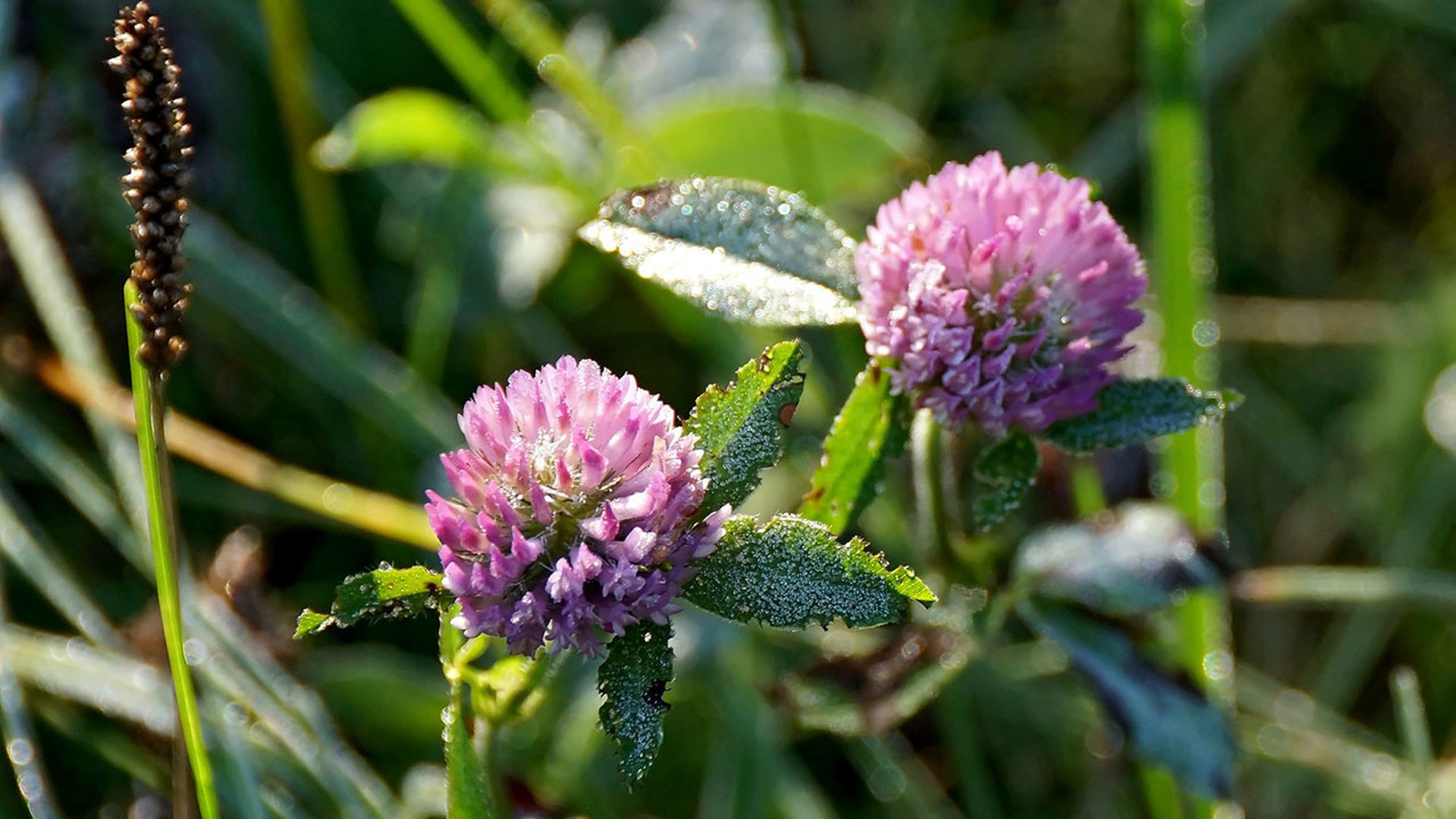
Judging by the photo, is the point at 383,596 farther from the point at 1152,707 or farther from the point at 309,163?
the point at 309,163

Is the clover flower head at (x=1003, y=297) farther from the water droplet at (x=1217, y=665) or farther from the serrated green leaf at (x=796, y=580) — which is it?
the water droplet at (x=1217, y=665)

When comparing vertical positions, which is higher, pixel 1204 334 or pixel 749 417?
pixel 1204 334

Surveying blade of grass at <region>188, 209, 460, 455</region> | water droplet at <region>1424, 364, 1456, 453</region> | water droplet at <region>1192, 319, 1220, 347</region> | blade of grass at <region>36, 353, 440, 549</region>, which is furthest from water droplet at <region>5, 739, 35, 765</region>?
water droplet at <region>1424, 364, 1456, 453</region>

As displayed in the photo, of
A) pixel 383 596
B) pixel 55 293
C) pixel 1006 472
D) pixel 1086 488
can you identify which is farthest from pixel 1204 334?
pixel 55 293

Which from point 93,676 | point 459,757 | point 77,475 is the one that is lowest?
point 459,757

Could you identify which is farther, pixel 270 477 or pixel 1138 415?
pixel 270 477

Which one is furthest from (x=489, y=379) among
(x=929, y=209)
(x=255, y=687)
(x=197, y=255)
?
(x=929, y=209)
